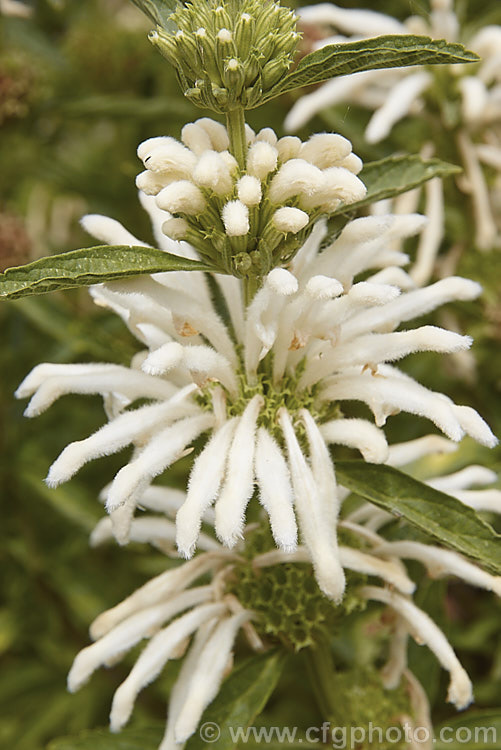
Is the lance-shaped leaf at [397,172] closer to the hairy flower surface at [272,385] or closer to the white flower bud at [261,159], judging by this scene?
the hairy flower surface at [272,385]

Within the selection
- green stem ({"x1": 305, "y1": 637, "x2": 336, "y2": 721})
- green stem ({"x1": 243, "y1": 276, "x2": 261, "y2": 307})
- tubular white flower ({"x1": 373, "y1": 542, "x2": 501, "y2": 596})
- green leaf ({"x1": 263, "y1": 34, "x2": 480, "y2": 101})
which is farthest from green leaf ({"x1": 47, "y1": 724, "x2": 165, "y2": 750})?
green leaf ({"x1": 263, "y1": 34, "x2": 480, "y2": 101})

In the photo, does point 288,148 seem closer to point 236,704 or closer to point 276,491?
point 276,491

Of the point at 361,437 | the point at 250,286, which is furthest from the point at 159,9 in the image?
the point at 361,437

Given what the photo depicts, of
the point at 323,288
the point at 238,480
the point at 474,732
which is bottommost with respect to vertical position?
the point at 474,732

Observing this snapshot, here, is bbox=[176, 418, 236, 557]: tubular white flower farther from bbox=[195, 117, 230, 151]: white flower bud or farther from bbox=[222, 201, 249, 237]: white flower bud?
bbox=[195, 117, 230, 151]: white flower bud

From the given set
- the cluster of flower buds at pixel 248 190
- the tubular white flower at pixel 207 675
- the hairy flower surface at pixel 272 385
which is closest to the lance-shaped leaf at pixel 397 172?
the hairy flower surface at pixel 272 385
